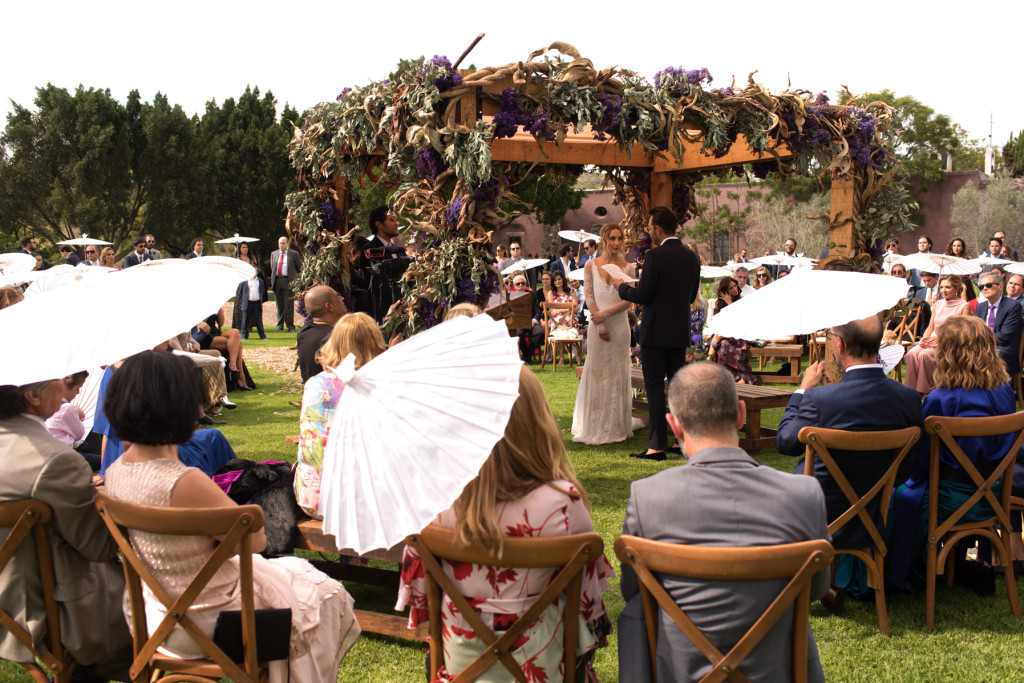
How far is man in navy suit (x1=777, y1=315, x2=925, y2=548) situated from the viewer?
3395 mm

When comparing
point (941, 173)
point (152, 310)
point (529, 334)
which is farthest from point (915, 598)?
point (941, 173)

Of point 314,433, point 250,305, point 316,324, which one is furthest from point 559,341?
point 314,433

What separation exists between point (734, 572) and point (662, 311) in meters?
4.83

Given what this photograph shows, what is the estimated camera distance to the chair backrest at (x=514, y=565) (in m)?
2.08

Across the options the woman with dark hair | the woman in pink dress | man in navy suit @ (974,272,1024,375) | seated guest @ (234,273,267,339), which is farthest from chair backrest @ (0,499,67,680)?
seated guest @ (234,273,267,339)

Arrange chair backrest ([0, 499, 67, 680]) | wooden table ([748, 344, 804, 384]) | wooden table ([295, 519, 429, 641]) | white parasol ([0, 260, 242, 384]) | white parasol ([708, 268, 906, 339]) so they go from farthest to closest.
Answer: wooden table ([748, 344, 804, 384]) < white parasol ([708, 268, 906, 339]) < wooden table ([295, 519, 429, 641]) < chair backrest ([0, 499, 67, 680]) < white parasol ([0, 260, 242, 384])

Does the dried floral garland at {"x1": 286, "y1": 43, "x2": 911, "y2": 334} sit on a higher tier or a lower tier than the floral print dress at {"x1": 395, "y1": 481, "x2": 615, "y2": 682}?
higher

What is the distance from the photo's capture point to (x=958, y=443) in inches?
149

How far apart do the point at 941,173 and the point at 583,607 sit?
55263mm

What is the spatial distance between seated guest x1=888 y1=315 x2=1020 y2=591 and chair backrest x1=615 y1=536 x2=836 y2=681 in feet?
6.79

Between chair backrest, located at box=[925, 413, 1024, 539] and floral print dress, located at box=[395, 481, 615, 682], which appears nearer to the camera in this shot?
floral print dress, located at box=[395, 481, 615, 682]

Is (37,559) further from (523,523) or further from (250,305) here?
(250,305)

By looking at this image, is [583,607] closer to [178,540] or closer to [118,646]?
[178,540]

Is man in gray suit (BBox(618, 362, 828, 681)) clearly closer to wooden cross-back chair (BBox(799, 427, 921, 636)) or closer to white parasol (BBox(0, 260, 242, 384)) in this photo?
wooden cross-back chair (BBox(799, 427, 921, 636))
